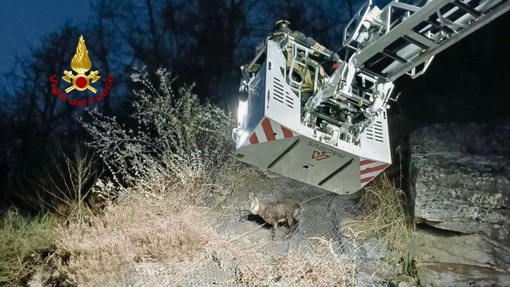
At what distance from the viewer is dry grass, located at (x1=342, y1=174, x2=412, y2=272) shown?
21.2ft

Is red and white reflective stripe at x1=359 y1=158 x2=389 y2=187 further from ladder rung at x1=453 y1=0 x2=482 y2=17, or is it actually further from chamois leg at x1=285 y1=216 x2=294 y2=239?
chamois leg at x1=285 y1=216 x2=294 y2=239

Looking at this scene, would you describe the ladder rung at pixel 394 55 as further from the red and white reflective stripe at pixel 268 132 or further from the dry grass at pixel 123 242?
the dry grass at pixel 123 242

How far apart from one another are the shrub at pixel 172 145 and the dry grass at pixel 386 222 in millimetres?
2710

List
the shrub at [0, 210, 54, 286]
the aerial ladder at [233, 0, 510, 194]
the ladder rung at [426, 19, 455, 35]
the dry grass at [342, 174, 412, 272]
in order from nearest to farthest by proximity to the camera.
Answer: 1. the ladder rung at [426, 19, 455, 35]
2. the aerial ladder at [233, 0, 510, 194]
3. the dry grass at [342, 174, 412, 272]
4. the shrub at [0, 210, 54, 286]

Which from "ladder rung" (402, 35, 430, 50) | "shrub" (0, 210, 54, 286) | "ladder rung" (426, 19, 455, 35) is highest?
"ladder rung" (426, 19, 455, 35)

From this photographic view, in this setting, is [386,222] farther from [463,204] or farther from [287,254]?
[287,254]

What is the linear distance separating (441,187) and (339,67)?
2.77 meters

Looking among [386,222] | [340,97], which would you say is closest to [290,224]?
[386,222]

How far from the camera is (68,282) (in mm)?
6527

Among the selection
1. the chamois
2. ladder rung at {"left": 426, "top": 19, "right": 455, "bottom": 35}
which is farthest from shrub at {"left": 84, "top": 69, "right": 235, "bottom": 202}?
ladder rung at {"left": 426, "top": 19, "right": 455, "bottom": 35}

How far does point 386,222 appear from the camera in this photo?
23.4 feet

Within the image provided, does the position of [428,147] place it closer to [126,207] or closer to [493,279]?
[493,279]

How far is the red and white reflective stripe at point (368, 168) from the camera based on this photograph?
204 inches

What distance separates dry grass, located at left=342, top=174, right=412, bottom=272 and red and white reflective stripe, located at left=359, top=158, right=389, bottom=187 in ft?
5.22
